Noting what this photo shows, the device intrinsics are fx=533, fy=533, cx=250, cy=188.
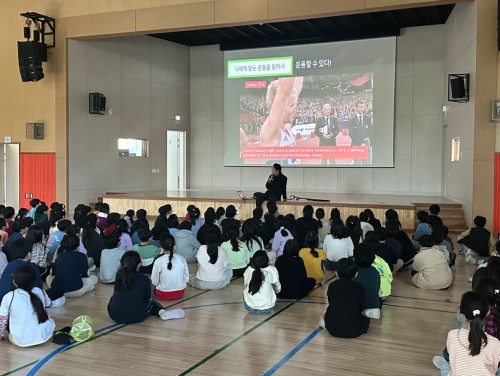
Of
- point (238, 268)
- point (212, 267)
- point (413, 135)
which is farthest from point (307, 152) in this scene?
point (212, 267)

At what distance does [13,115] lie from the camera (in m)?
13.7

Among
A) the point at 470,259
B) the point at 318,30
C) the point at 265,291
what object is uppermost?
the point at 318,30

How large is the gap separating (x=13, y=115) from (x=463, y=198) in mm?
11008

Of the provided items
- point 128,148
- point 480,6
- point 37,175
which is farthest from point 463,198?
point 37,175

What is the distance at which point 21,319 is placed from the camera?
4.06m

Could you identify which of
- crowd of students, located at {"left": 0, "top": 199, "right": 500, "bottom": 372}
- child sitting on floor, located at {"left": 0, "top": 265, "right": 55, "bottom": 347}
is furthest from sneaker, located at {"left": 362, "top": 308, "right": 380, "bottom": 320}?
child sitting on floor, located at {"left": 0, "top": 265, "right": 55, "bottom": 347}

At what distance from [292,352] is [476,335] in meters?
1.50

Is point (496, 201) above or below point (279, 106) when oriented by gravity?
below

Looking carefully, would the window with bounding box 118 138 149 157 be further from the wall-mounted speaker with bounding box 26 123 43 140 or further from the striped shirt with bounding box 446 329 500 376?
the striped shirt with bounding box 446 329 500 376

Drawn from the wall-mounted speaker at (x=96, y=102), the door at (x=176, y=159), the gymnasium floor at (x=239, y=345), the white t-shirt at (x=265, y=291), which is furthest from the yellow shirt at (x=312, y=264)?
the door at (x=176, y=159)

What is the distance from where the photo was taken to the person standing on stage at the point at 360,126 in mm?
Answer: 14727

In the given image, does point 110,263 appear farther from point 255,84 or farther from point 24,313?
point 255,84

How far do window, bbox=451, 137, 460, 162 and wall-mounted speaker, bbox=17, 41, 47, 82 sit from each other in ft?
32.2

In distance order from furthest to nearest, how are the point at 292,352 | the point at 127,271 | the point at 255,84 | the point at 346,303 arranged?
the point at 255,84
the point at 127,271
the point at 346,303
the point at 292,352
